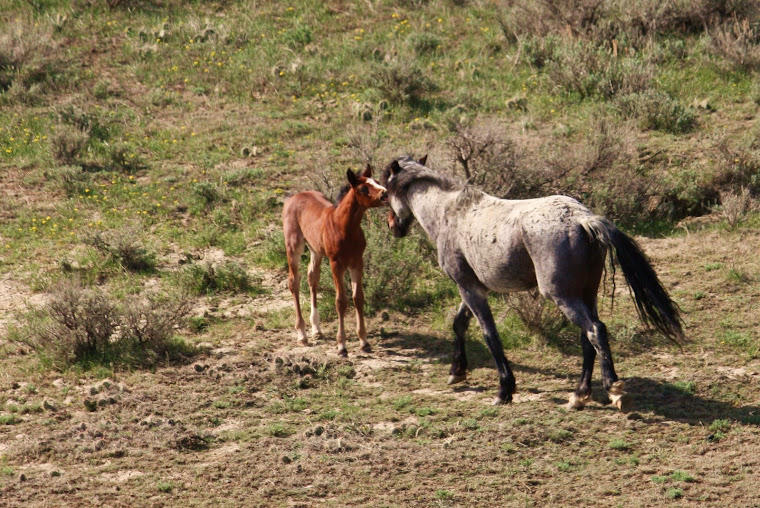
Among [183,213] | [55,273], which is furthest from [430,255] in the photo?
[55,273]

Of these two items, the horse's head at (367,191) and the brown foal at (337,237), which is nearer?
the horse's head at (367,191)

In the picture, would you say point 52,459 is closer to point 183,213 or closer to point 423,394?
point 423,394

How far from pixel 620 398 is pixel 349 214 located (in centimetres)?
328

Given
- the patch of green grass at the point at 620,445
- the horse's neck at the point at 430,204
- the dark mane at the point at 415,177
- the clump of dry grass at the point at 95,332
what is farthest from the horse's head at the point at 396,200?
the patch of green grass at the point at 620,445

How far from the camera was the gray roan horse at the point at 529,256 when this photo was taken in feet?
21.7

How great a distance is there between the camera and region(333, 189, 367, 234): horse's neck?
8586mm

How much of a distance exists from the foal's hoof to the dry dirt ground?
0.20 m

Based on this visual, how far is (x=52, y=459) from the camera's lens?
261 inches

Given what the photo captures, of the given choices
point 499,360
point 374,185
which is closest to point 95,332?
point 374,185

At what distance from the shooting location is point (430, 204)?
312 inches

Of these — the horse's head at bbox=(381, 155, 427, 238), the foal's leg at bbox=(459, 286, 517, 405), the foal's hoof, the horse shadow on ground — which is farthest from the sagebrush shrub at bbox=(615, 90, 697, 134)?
the foal's hoof

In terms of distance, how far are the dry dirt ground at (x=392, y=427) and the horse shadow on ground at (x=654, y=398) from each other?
0.02 metres

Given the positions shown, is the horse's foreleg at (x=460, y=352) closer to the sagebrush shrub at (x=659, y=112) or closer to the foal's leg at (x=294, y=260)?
the foal's leg at (x=294, y=260)

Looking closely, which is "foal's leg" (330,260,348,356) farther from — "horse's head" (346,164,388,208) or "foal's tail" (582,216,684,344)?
"foal's tail" (582,216,684,344)
